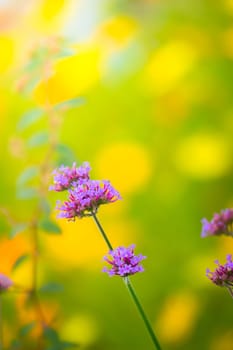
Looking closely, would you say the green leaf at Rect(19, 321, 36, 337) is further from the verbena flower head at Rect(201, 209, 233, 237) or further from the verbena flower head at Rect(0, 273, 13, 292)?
the verbena flower head at Rect(201, 209, 233, 237)

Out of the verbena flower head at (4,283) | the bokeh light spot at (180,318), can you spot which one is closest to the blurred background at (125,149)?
the bokeh light spot at (180,318)

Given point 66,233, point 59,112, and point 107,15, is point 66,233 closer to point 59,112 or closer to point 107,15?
point 59,112

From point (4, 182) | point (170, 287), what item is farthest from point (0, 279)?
point (170, 287)

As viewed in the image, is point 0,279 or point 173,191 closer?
point 0,279

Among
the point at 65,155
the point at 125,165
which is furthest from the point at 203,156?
the point at 65,155

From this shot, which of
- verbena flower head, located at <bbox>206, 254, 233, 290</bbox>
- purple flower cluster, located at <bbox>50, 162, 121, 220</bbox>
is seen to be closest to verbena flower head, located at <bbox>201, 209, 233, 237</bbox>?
verbena flower head, located at <bbox>206, 254, 233, 290</bbox>

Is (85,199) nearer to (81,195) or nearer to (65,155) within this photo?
(81,195)
